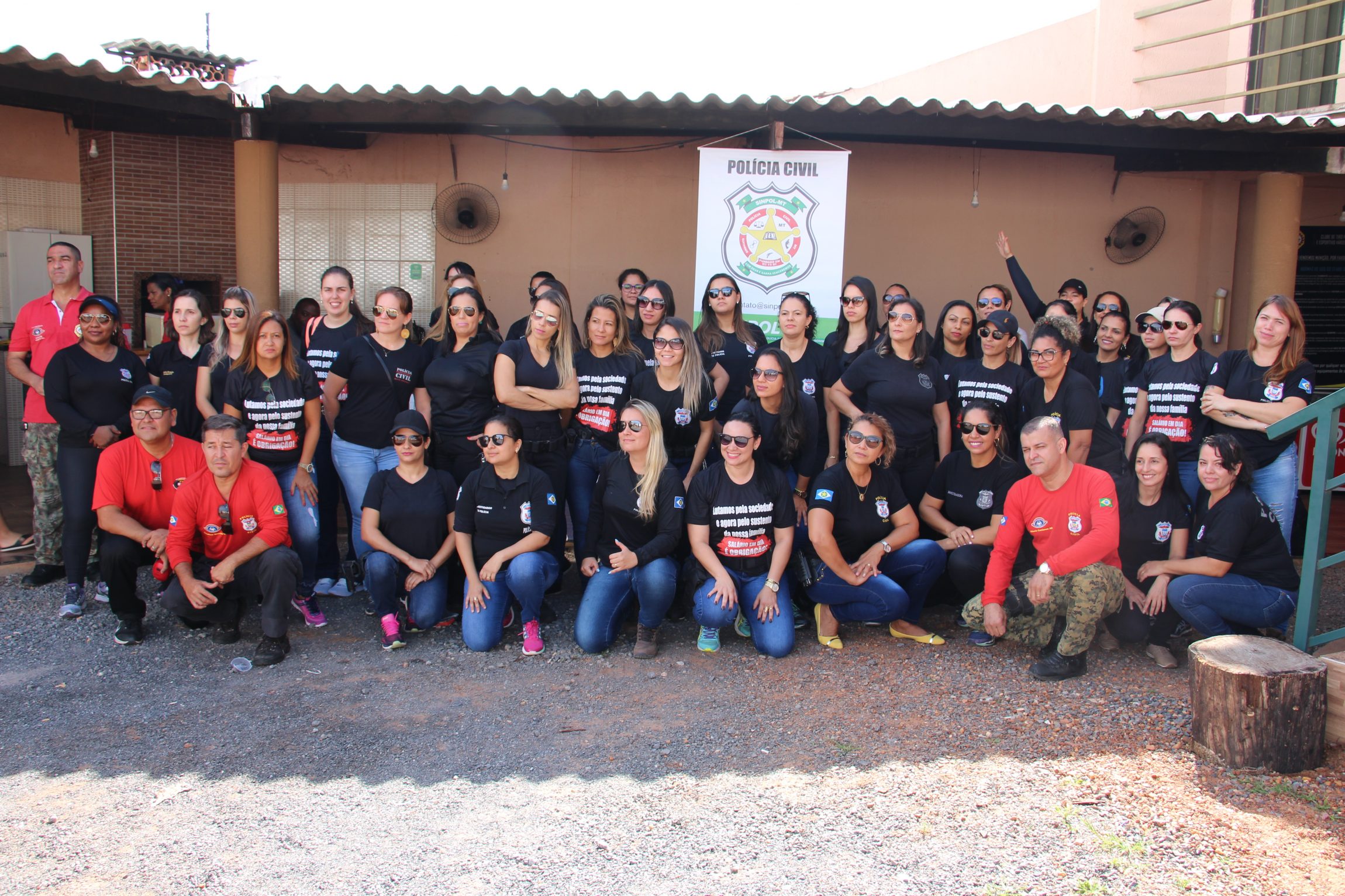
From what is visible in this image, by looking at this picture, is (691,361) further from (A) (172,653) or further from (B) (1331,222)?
(B) (1331,222)

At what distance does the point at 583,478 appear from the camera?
17.7 feet

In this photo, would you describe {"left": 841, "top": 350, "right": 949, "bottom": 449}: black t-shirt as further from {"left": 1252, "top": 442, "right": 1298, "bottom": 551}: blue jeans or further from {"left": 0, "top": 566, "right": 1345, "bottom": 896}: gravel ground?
{"left": 1252, "top": 442, "right": 1298, "bottom": 551}: blue jeans

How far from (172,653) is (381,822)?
2.09 metres

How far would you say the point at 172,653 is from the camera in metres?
4.83

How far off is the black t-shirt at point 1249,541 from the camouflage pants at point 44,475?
603 cm

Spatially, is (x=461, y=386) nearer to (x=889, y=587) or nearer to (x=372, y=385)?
(x=372, y=385)

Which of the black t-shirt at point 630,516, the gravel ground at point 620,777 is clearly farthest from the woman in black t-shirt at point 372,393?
the black t-shirt at point 630,516

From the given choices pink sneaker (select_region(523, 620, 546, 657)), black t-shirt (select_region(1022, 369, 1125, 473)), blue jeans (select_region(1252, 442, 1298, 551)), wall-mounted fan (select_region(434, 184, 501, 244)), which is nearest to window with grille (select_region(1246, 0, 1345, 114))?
blue jeans (select_region(1252, 442, 1298, 551))

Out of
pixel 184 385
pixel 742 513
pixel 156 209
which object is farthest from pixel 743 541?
pixel 156 209

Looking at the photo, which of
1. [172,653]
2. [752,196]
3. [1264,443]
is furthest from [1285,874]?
[752,196]

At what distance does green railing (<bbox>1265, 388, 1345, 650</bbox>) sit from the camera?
13.3ft

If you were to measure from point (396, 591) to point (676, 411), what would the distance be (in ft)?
5.55

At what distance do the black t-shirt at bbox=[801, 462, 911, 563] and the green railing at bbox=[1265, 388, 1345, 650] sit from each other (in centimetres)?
170

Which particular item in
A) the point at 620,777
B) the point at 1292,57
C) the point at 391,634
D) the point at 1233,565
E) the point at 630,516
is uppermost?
the point at 1292,57
